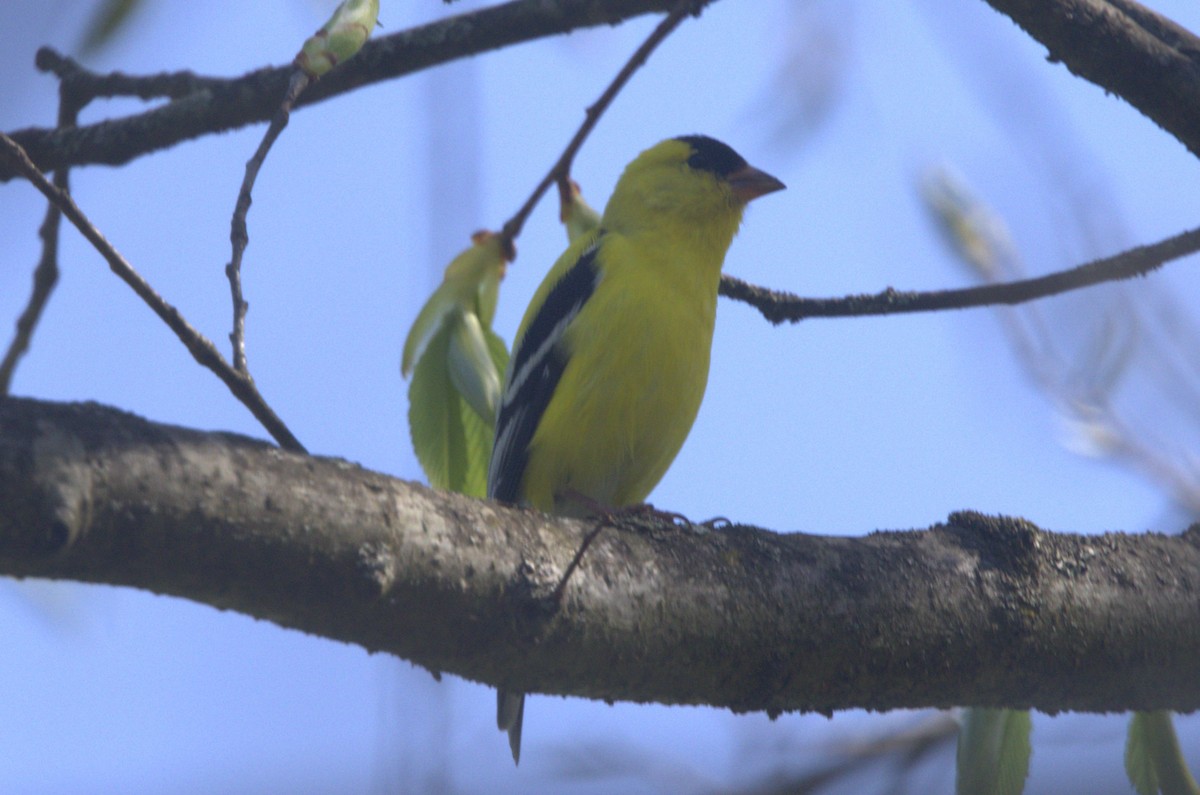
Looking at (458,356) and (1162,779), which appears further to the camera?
(458,356)

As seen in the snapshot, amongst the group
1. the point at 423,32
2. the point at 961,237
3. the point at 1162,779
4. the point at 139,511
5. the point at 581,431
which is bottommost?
the point at 1162,779

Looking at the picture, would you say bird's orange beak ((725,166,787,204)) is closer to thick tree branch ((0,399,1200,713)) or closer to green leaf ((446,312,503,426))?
green leaf ((446,312,503,426))

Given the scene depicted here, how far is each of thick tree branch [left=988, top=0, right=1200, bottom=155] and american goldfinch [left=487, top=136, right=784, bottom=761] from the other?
1.91 m

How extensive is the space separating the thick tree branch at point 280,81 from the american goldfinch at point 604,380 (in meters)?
0.91

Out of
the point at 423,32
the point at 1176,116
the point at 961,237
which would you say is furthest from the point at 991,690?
the point at 423,32

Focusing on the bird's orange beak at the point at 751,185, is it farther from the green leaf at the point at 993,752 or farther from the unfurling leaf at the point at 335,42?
the unfurling leaf at the point at 335,42

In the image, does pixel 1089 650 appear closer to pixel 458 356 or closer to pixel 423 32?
pixel 458 356

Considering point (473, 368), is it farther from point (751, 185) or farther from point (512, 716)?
point (751, 185)

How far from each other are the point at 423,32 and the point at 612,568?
247cm

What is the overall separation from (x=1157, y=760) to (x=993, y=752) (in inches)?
17.9

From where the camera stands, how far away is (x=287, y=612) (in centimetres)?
195

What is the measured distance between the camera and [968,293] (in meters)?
3.46

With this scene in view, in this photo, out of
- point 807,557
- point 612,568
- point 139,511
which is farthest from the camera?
point 807,557

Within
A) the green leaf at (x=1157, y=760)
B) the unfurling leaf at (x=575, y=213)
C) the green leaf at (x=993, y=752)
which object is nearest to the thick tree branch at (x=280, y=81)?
the unfurling leaf at (x=575, y=213)
